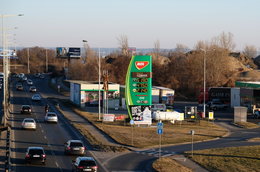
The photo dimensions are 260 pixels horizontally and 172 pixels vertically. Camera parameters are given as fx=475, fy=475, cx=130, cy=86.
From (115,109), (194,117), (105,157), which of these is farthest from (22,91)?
(105,157)

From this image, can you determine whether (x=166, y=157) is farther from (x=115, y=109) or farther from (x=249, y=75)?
(x=249, y=75)

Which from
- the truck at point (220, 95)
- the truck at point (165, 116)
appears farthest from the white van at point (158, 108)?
the truck at point (220, 95)

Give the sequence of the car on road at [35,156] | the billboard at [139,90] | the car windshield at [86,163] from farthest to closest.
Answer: the billboard at [139,90] < the car on road at [35,156] < the car windshield at [86,163]

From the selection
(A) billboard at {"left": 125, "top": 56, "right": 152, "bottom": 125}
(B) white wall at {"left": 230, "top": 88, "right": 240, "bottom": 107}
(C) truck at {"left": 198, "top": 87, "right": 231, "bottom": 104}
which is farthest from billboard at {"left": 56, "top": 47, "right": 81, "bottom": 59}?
(A) billboard at {"left": 125, "top": 56, "right": 152, "bottom": 125}

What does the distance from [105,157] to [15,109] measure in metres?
33.2

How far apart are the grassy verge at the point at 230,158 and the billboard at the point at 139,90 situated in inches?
421

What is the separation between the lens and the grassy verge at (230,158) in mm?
30859

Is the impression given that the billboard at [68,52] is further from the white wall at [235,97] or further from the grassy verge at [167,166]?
the grassy verge at [167,166]

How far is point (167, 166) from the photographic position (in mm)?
29531

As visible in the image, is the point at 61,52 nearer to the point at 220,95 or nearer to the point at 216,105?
the point at 220,95

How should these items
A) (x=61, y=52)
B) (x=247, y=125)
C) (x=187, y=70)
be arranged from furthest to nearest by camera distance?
1. (x=61, y=52)
2. (x=187, y=70)
3. (x=247, y=125)

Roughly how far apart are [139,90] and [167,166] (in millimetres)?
17747

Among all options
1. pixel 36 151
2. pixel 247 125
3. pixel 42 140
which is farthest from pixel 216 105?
pixel 36 151

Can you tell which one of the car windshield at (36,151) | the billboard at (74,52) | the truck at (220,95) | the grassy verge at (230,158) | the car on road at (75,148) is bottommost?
the grassy verge at (230,158)
